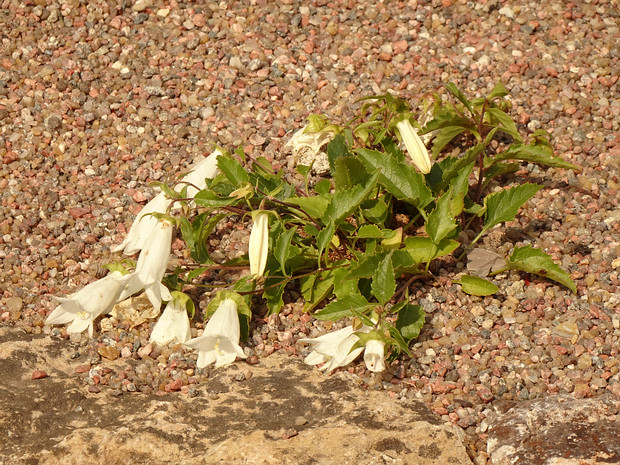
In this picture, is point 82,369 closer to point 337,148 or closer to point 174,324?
point 174,324

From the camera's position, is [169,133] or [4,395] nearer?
[4,395]

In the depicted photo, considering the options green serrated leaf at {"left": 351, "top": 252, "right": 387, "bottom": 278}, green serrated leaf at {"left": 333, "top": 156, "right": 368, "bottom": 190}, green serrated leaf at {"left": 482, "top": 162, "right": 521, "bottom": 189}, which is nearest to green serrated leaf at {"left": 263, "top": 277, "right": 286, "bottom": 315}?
green serrated leaf at {"left": 351, "top": 252, "right": 387, "bottom": 278}

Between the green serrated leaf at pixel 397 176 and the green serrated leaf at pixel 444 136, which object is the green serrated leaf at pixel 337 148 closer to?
the green serrated leaf at pixel 397 176

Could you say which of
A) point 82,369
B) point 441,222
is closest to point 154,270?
point 82,369

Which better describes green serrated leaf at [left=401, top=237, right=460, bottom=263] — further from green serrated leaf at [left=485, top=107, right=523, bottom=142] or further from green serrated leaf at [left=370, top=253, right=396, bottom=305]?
green serrated leaf at [left=485, top=107, right=523, bottom=142]

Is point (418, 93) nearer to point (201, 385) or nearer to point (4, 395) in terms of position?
point (201, 385)

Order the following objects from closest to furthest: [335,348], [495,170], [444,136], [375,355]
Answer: [375,355] → [335,348] → [495,170] → [444,136]

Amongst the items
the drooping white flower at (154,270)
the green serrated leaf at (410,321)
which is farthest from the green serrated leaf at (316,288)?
the drooping white flower at (154,270)

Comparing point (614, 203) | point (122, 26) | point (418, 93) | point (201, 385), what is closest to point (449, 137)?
point (418, 93)
